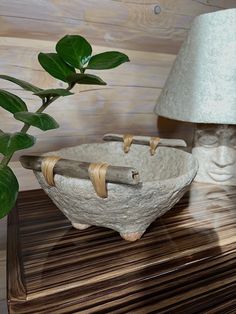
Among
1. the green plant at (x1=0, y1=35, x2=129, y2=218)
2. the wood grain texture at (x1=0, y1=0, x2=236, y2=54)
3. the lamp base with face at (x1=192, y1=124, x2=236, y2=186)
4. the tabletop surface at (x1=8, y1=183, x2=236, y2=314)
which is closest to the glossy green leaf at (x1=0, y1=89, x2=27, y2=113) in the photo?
the green plant at (x1=0, y1=35, x2=129, y2=218)

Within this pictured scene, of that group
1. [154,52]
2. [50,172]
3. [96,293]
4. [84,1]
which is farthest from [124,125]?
[96,293]

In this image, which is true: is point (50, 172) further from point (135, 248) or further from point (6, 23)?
point (6, 23)

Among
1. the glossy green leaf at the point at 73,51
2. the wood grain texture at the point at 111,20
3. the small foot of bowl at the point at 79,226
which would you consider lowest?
the small foot of bowl at the point at 79,226

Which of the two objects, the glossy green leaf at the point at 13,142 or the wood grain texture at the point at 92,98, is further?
the wood grain texture at the point at 92,98

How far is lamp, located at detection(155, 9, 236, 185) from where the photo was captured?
71 cm

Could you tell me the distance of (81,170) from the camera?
0.46 m

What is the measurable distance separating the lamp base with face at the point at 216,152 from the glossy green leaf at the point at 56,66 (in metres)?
0.47

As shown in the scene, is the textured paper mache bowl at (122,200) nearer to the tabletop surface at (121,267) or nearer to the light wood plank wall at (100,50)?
the tabletop surface at (121,267)

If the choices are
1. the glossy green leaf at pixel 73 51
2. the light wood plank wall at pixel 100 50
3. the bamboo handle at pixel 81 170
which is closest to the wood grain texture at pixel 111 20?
the light wood plank wall at pixel 100 50

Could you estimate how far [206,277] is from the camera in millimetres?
521

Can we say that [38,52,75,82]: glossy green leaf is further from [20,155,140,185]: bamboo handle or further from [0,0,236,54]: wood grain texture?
[0,0,236,54]: wood grain texture

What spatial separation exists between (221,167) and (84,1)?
63 cm

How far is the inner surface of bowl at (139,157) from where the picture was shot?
699 mm

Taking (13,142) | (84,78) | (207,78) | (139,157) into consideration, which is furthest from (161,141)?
(13,142)
